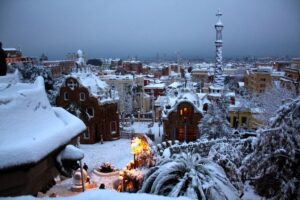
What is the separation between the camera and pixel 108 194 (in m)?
2.60

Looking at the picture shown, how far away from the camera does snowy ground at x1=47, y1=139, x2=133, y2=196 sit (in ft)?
53.2

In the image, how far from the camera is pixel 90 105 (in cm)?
2759

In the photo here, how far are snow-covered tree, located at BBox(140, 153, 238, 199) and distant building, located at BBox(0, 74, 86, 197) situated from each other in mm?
1959

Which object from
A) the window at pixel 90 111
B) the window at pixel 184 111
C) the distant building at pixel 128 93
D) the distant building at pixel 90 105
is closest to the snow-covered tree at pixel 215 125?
the window at pixel 184 111

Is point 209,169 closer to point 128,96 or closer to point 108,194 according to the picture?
point 108,194

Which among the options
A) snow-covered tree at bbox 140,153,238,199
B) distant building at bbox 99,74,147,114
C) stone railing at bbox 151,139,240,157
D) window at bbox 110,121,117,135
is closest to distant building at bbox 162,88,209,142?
window at bbox 110,121,117,135

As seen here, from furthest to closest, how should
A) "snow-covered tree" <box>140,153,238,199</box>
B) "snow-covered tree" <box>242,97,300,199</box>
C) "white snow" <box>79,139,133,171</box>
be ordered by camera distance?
1. "white snow" <box>79,139,133,171</box>
2. "snow-covered tree" <box>242,97,300,199</box>
3. "snow-covered tree" <box>140,153,238,199</box>

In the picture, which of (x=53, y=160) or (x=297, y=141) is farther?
(x=297, y=141)

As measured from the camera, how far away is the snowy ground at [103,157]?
16.2m

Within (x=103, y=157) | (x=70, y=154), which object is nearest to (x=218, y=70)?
(x=103, y=157)

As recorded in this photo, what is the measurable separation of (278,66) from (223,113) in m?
68.1

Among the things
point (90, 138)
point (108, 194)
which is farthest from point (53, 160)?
point (90, 138)

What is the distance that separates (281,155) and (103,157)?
616 inches

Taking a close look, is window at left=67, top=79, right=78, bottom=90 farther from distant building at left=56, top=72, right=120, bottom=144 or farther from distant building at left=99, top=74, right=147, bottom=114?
distant building at left=99, top=74, right=147, bottom=114
